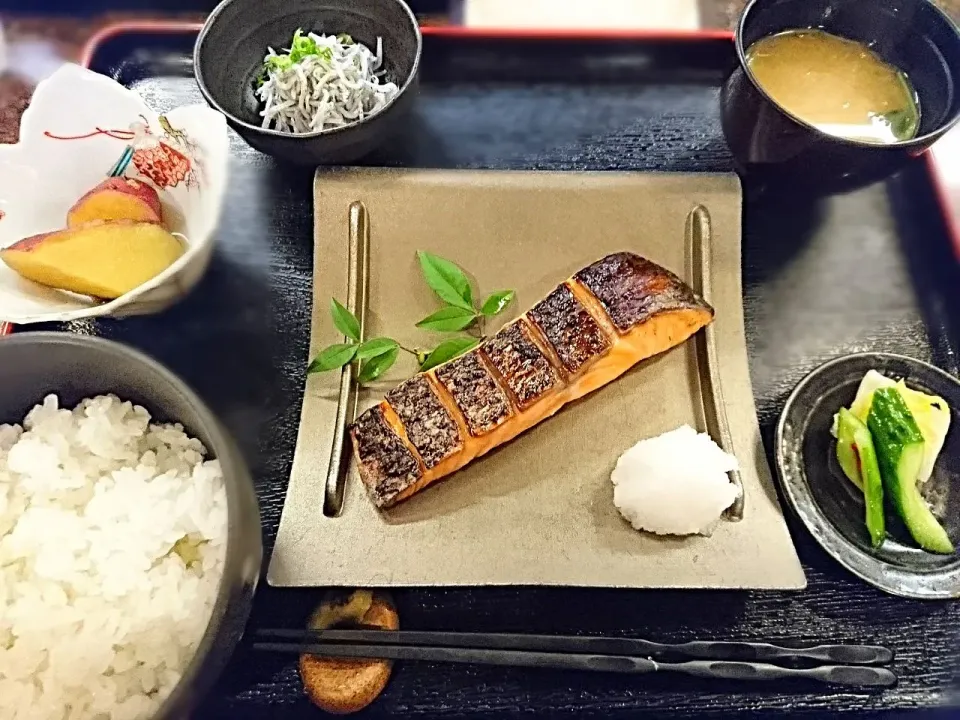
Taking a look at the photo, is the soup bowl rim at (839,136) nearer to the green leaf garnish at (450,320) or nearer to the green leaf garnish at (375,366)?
the green leaf garnish at (450,320)

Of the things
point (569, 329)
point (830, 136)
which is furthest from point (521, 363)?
point (830, 136)

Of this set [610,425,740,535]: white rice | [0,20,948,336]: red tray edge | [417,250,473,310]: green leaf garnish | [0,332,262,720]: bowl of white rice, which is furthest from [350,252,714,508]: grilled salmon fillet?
[0,20,948,336]: red tray edge

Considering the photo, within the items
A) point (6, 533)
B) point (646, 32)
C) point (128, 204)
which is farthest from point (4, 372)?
point (646, 32)

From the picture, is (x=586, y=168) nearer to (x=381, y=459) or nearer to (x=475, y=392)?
(x=475, y=392)

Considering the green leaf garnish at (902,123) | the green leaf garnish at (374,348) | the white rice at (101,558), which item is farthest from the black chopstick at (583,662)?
the green leaf garnish at (902,123)

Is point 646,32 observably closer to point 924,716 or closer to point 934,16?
point 934,16

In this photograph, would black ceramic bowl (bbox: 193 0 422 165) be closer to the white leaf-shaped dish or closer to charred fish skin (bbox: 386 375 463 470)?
the white leaf-shaped dish

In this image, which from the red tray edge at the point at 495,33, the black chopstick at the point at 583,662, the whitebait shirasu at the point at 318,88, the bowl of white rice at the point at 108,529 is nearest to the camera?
the bowl of white rice at the point at 108,529
